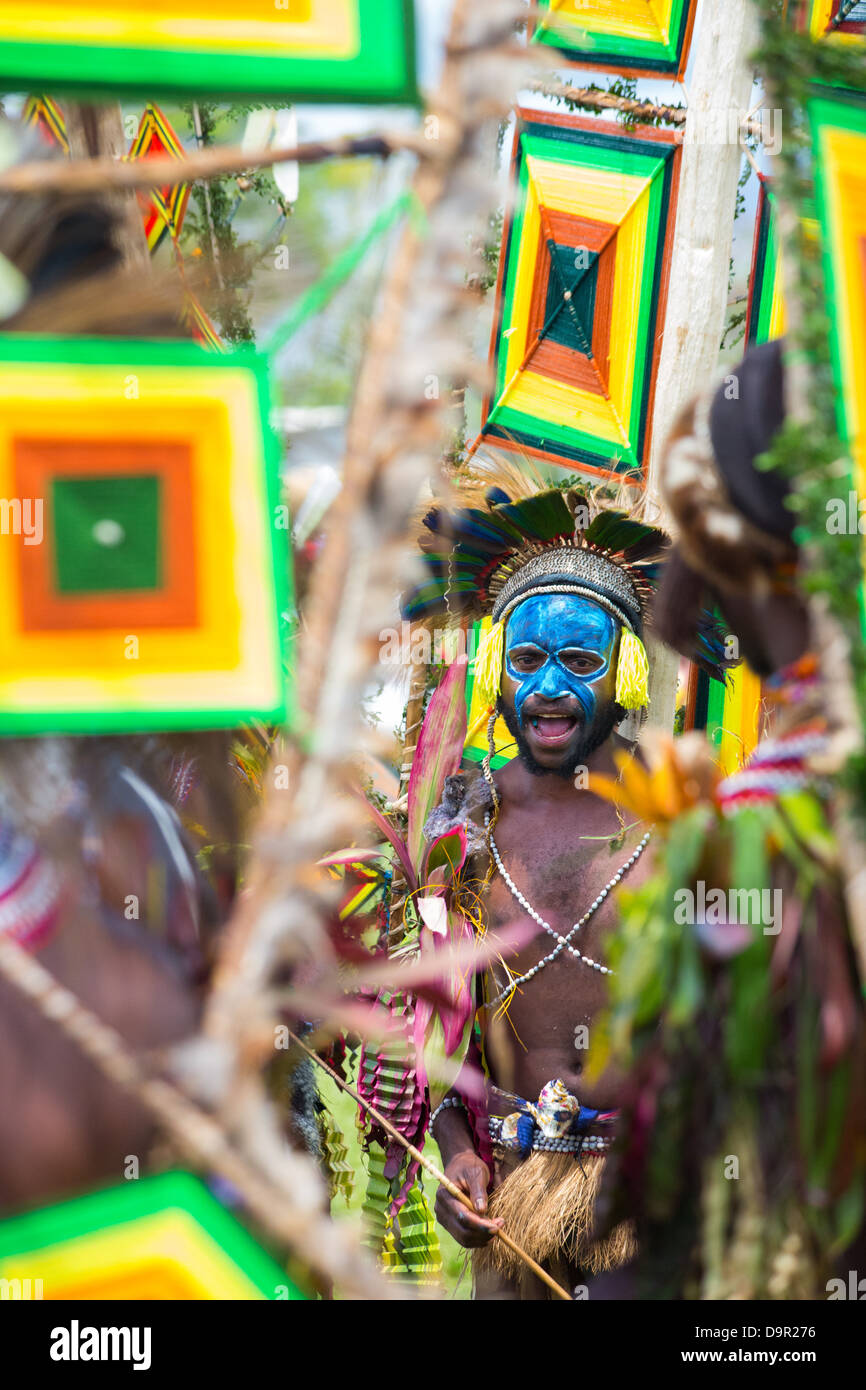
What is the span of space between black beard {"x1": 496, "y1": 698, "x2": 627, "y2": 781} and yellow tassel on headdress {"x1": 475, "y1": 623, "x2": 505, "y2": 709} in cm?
→ 4

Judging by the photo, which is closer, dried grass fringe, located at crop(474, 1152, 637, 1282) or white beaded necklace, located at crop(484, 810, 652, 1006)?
dried grass fringe, located at crop(474, 1152, 637, 1282)

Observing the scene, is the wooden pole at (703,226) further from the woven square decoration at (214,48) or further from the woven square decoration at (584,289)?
the woven square decoration at (214,48)

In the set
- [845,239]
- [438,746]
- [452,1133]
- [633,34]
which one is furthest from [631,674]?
[633,34]

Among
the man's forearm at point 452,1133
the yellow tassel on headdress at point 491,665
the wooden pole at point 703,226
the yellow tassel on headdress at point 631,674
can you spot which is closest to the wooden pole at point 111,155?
the yellow tassel on headdress at point 491,665

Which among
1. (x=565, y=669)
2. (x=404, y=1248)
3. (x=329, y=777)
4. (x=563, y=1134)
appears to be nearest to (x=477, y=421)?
(x=565, y=669)

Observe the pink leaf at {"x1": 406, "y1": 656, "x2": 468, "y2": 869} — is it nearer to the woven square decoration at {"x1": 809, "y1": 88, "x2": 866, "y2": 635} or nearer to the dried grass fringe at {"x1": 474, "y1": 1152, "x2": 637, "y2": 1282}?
the dried grass fringe at {"x1": 474, "y1": 1152, "x2": 637, "y2": 1282}

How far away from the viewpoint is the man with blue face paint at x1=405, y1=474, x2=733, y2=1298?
281 centimetres

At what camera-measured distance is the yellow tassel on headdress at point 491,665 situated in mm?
3217

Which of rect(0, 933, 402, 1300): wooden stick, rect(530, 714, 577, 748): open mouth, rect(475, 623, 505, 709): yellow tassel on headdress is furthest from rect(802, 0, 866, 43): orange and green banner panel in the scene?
rect(0, 933, 402, 1300): wooden stick

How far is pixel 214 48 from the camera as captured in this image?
1.20 metres

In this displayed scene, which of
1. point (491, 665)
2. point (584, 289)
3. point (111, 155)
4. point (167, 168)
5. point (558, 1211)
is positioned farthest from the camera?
point (584, 289)

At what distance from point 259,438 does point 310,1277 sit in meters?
1.02

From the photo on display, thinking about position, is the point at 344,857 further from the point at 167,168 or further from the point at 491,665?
the point at 167,168

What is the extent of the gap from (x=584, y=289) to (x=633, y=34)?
0.74 metres
